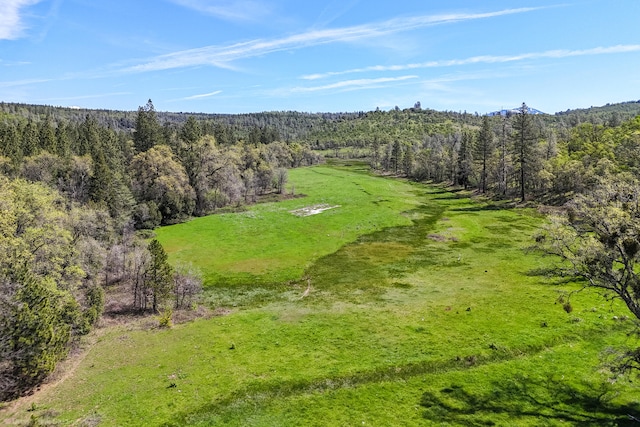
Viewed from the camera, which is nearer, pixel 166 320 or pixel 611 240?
pixel 611 240

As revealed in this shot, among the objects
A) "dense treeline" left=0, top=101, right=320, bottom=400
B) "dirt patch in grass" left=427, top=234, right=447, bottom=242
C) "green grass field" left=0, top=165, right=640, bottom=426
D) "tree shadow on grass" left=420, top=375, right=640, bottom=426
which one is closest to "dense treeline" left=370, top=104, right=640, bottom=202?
"dirt patch in grass" left=427, top=234, right=447, bottom=242

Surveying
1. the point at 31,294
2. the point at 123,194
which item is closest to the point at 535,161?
the point at 123,194

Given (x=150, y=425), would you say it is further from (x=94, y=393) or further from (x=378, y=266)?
(x=378, y=266)

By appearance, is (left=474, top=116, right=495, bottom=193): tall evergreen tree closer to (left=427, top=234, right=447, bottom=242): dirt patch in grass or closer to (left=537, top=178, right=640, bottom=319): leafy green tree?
(left=427, top=234, right=447, bottom=242): dirt patch in grass

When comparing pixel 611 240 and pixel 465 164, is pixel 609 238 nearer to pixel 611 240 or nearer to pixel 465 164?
pixel 611 240

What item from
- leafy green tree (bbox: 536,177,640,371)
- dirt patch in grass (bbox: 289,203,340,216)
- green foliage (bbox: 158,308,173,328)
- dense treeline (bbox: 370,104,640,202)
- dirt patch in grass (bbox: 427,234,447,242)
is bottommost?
green foliage (bbox: 158,308,173,328)

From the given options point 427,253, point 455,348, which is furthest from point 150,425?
point 427,253

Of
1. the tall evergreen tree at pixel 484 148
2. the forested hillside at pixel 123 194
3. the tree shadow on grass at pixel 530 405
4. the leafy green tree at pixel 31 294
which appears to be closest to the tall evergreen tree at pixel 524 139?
the forested hillside at pixel 123 194
